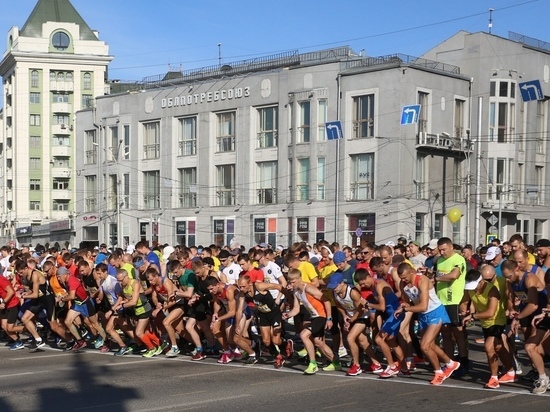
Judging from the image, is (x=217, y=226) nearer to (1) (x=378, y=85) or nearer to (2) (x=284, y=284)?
(1) (x=378, y=85)

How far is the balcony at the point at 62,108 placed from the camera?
282ft

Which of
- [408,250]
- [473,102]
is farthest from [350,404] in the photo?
[473,102]

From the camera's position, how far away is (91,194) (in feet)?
195

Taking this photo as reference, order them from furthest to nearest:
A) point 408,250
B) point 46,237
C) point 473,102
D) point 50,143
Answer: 1. point 50,143
2. point 46,237
3. point 473,102
4. point 408,250

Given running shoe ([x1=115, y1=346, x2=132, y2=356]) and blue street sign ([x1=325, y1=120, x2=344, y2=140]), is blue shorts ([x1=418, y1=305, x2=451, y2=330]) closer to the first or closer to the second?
running shoe ([x1=115, y1=346, x2=132, y2=356])

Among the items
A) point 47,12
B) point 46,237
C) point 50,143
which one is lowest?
point 46,237

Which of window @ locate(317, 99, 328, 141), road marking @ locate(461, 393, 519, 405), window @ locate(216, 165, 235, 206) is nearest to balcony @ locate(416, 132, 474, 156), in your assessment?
window @ locate(317, 99, 328, 141)

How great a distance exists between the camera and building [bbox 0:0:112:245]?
84.8 metres

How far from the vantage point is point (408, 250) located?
19.8 metres

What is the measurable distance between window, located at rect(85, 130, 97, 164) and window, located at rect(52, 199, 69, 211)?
30.6m

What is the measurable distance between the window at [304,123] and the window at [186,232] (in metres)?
9.47

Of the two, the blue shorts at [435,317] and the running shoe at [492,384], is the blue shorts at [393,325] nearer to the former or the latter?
the blue shorts at [435,317]

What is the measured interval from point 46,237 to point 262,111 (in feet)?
101

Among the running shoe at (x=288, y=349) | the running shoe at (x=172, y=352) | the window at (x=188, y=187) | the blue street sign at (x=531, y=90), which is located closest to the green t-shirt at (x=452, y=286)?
the running shoe at (x=288, y=349)
